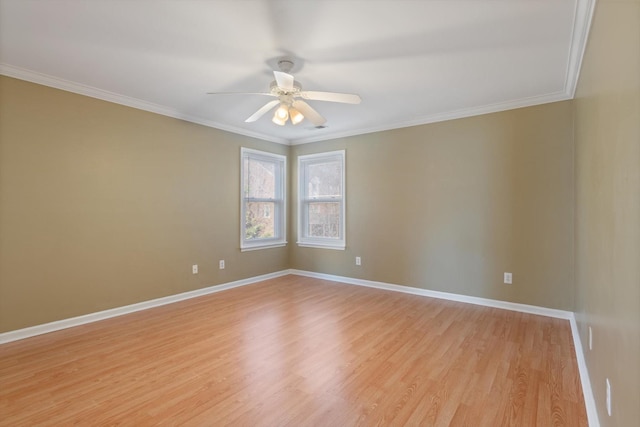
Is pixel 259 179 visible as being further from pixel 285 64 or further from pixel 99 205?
pixel 285 64

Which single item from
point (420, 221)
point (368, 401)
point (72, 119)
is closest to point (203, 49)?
point (72, 119)

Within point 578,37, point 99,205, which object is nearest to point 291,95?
point 578,37

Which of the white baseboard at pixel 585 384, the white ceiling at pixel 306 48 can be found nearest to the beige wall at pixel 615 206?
the white baseboard at pixel 585 384

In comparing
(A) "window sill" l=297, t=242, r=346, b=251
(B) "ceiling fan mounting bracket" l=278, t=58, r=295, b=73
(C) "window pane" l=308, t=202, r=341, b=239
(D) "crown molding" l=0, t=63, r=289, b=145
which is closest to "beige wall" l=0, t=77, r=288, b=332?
(D) "crown molding" l=0, t=63, r=289, b=145

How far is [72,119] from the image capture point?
119 inches

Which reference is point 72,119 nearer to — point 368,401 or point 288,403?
point 288,403

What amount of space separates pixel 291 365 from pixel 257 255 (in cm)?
279

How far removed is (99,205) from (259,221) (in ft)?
7.43

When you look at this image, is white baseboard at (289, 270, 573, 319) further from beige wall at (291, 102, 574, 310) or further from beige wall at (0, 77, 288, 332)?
beige wall at (0, 77, 288, 332)

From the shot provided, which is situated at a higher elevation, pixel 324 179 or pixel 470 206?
pixel 324 179

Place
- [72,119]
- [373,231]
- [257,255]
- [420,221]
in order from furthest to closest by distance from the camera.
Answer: [257,255] < [373,231] < [420,221] < [72,119]

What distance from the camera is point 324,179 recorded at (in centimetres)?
519

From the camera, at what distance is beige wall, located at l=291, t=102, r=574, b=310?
3268 mm

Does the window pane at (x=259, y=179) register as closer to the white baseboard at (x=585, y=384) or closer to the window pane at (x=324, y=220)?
the window pane at (x=324, y=220)
